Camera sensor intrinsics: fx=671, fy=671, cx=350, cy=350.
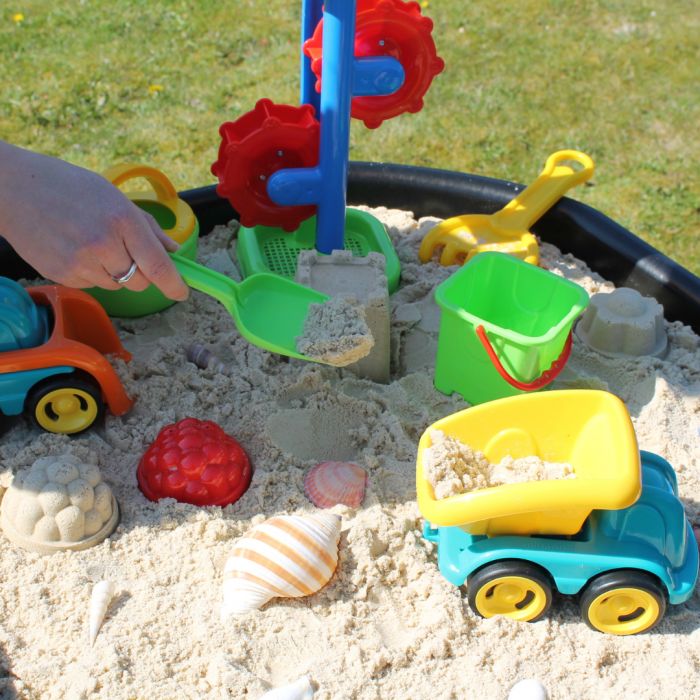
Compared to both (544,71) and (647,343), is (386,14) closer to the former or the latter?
(647,343)

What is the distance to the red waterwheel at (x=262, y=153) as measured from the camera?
5.06 feet

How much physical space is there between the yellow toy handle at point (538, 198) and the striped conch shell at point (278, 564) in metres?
1.11

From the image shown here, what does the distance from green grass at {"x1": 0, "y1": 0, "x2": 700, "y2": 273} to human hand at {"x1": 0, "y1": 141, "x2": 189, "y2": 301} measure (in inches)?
56.8

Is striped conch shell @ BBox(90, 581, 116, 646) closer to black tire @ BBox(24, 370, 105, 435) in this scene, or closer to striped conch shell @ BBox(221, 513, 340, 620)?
striped conch shell @ BBox(221, 513, 340, 620)

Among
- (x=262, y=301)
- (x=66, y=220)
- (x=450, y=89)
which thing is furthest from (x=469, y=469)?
(x=450, y=89)

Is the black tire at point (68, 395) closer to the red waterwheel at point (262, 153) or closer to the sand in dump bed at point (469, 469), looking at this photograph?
the red waterwheel at point (262, 153)

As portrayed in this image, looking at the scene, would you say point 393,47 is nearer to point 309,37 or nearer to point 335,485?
point 309,37

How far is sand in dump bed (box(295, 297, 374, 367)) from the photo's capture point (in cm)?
125

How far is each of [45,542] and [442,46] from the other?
2772 mm

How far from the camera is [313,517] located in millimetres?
1146

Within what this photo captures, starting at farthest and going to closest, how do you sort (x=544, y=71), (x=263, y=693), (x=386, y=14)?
1. (x=544, y=71)
2. (x=386, y=14)
3. (x=263, y=693)

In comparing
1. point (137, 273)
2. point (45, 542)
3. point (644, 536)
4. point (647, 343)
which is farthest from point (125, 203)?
point (647, 343)

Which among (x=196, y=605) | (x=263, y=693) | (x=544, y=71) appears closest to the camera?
(x=263, y=693)

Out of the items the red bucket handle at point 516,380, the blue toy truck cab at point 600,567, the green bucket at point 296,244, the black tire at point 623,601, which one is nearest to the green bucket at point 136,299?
the green bucket at point 296,244
